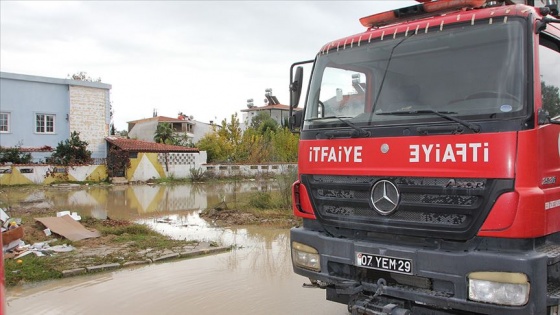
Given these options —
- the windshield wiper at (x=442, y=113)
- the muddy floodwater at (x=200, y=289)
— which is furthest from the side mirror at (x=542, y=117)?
the muddy floodwater at (x=200, y=289)

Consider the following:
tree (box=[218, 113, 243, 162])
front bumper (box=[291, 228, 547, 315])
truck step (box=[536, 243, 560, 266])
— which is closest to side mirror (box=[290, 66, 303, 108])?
front bumper (box=[291, 228, 547, 315])

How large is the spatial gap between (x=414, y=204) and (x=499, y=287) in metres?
0.80

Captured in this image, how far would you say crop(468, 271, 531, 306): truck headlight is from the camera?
10.1 feet

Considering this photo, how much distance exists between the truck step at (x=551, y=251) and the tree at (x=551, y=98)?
997mm

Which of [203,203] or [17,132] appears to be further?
[17,132]

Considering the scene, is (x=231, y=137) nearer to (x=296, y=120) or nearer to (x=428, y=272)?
(x=296, y=120)

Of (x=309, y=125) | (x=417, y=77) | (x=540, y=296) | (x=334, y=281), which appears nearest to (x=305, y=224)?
(x=334, y=281)

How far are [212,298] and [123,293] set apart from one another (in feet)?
3.78

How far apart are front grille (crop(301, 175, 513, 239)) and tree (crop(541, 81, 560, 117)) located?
0.84 m

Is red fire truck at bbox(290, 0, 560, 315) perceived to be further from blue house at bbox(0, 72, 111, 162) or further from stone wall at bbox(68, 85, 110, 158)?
stone wall at bbox(68, 85, 110, 158)

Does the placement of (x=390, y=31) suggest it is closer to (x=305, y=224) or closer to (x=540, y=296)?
(x=305, y=224)

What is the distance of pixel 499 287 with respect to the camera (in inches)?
124

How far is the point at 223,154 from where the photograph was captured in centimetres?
3384

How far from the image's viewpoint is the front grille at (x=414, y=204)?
329 centimetres
